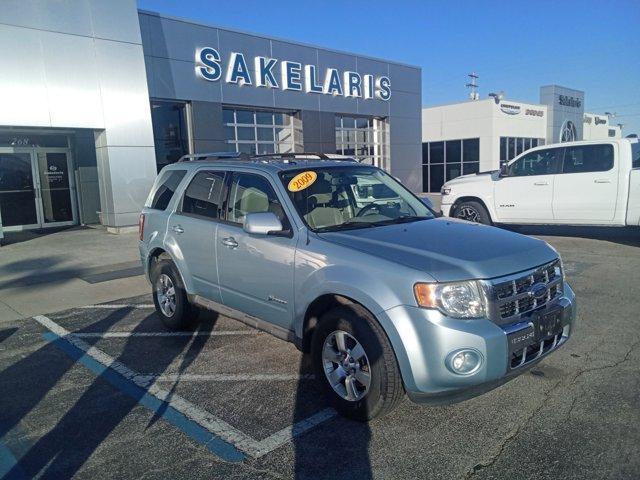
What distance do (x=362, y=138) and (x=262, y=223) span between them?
17745mm

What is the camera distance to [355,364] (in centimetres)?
353

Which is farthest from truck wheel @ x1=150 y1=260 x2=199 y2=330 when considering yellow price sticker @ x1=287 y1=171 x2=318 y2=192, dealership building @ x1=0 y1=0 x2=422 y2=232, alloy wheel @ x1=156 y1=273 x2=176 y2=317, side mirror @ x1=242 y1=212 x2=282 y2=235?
dealership building @ x1=0 y1=0 x2=422 y2=232

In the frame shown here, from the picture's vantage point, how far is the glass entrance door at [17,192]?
47.4 ft

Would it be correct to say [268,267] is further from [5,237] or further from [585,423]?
[5,237]

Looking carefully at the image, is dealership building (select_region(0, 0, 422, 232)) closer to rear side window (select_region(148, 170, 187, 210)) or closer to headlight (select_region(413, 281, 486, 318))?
rear side window (select_region(148, 170, 187, 210))

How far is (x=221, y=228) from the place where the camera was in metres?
4.79

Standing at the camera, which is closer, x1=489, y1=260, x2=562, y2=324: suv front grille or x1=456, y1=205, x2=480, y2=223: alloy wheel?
x1=489, y1=260, x2=562, y2=324: suv front grille

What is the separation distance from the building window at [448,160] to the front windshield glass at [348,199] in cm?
2379

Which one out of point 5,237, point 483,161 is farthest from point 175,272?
point 483,161

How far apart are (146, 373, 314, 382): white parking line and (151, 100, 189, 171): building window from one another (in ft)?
38.9

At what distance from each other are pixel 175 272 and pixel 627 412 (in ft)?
14.1

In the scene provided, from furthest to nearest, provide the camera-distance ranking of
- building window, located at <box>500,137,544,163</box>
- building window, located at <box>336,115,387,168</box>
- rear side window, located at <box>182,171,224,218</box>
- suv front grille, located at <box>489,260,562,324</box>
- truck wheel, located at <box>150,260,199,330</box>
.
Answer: building window, located at <box>500,137,544,163</box> < building window, located at <box>336,115,387,168</box> < truck wheel, located at <box>150,260,199,330</box> < rear side window, located at <box>182,171,224,218</box> < suv front grille, located at <box>489,260,562,324</box>

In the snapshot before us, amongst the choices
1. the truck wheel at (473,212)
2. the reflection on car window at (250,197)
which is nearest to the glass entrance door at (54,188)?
the truck wheel at (473,212)

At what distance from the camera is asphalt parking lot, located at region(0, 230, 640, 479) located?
3.08 m
